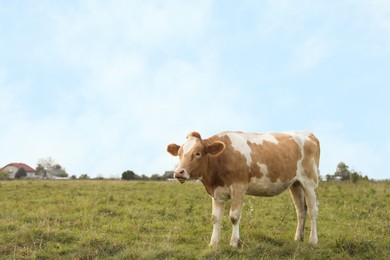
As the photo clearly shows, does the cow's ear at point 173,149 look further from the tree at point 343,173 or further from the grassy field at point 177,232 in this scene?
the tree at point 343,173

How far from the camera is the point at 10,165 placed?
108 metres

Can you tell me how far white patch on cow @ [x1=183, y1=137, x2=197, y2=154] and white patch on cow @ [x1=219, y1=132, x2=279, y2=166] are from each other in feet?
2.47

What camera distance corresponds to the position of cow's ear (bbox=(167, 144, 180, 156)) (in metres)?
8.44

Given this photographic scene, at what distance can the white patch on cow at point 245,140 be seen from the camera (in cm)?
838

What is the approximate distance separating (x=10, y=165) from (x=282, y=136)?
110 metres

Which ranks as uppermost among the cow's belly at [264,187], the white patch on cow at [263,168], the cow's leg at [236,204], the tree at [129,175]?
the tree at [129,175]

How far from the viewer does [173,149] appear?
8.48 metres

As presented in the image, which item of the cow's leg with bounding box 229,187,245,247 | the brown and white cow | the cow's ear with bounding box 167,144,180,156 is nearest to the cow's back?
the brown and white cow

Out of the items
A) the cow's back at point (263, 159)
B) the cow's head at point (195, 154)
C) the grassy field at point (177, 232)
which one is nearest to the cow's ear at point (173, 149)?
the cow's head at point (195, 154)

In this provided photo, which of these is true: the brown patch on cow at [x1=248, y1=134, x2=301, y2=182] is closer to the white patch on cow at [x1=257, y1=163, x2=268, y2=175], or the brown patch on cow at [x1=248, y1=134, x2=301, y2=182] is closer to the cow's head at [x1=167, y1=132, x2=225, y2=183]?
the white patch on cow at [x1=257, y1=163, x2=268, y2=175]

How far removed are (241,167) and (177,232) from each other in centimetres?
316

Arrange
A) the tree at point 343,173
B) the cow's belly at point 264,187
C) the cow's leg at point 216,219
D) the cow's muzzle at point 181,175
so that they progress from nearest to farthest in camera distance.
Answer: the cow's muzzle at point 181,175, the cow's leg at point 216,219, the cow's belly at point 264,187, the tree at point 343,173

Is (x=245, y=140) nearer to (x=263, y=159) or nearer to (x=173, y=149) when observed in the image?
(x=263, y=159)

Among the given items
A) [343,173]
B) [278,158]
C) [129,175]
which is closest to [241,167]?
[278,158]
